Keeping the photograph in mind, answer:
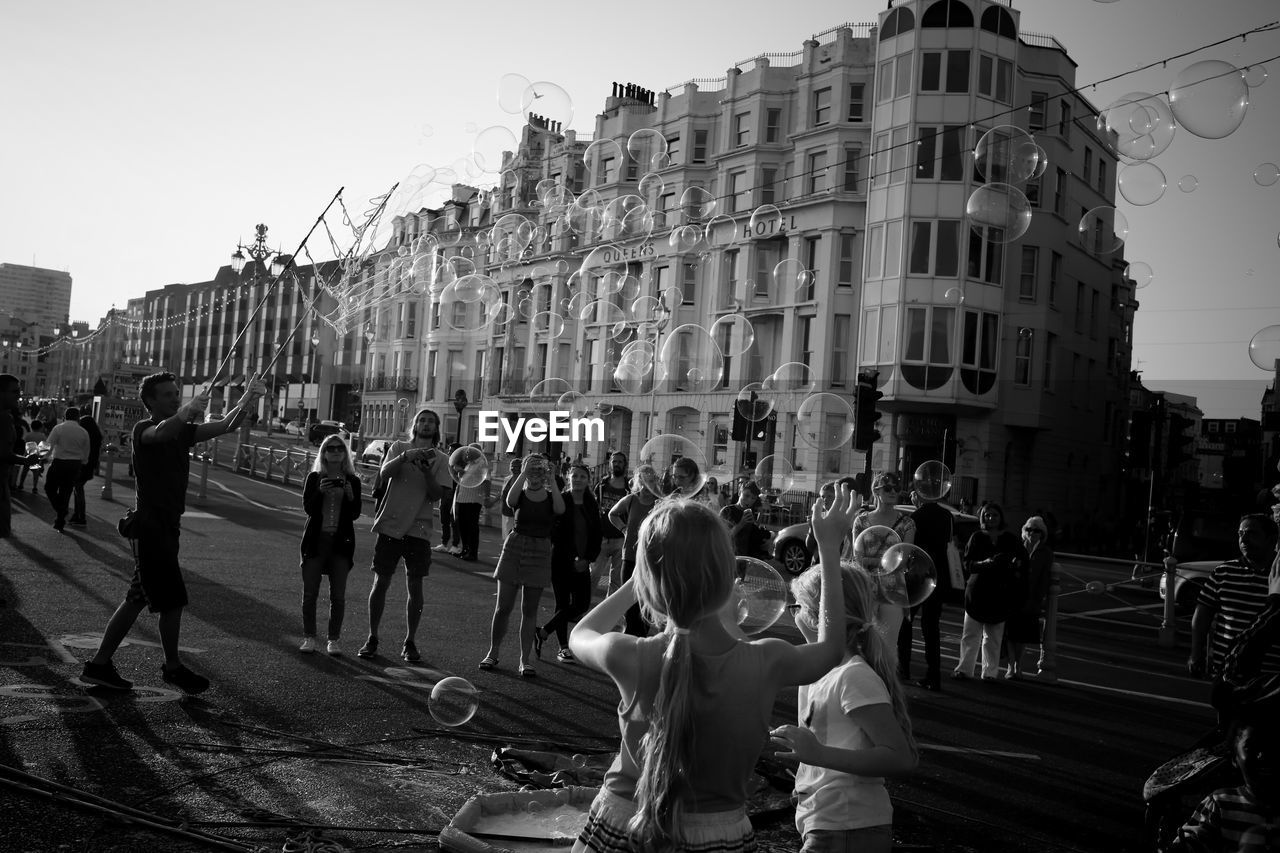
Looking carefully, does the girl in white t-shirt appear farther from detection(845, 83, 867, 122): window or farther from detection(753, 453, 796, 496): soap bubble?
detection(845, 83, 867, 122): window

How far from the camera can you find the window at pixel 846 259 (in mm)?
37656

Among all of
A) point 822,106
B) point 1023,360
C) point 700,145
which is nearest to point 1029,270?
point 1023,360

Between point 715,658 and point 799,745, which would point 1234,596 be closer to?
point 799,745

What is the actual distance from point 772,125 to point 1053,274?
12.4 meters

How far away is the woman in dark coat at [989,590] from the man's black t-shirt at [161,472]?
22.8 ft

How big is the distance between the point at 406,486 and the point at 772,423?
1165 inches

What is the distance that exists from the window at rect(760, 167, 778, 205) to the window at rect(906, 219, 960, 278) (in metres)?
8.47

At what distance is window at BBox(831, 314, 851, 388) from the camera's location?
3744 centimetres

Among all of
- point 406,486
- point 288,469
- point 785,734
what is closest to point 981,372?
point 288,469

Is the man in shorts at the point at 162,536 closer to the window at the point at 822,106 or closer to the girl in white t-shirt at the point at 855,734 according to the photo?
the girl in white t-shirt at the point at 855,734

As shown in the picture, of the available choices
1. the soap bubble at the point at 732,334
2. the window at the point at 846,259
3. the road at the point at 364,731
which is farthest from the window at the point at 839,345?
the road at the point at 364,731

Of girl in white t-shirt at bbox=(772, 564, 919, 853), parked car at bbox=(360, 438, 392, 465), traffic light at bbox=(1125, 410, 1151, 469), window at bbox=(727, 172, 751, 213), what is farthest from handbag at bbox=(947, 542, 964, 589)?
window at bbox=(727, 172, 751, 213)

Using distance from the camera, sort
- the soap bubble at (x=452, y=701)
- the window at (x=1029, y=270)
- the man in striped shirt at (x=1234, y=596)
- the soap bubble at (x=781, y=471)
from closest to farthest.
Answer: the soap bubble at (x=452, y=701), the man in striped shirt at (x=1234, y=596), the window at (x=1029, y=270), the soap bubble at (x=781, y=471)

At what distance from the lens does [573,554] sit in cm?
945
